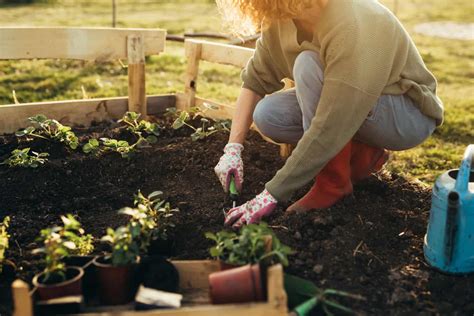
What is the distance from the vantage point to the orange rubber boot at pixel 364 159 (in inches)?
128

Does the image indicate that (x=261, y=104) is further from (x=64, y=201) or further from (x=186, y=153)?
(x=64, y=201)

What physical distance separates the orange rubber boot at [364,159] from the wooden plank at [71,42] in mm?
1661

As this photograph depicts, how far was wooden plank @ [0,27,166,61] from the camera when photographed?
3.99m

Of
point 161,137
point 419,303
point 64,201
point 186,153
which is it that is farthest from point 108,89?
point 419,303

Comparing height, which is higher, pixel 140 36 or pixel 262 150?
pixel 140 36

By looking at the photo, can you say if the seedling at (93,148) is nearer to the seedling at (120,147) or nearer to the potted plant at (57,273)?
the seedling at (120,147)

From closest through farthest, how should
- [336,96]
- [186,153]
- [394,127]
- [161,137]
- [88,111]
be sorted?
[336,96]
[394,127]
[186,153]
[161,137]
[88,111]

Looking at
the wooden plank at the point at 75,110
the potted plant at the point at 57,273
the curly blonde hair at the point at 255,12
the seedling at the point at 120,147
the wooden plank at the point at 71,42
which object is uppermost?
the curly blonde hair at the point at 255,12

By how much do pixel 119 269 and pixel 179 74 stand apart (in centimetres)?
438

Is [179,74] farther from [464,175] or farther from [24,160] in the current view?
[464,175]

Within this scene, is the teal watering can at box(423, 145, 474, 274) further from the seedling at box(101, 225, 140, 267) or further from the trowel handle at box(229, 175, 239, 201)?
the seedling at box(101, 225, 140, 267)

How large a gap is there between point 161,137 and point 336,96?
5.27 ft

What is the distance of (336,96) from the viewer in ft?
8.86

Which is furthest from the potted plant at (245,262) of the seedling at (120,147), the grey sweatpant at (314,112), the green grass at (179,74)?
the green grass at (179,74)
